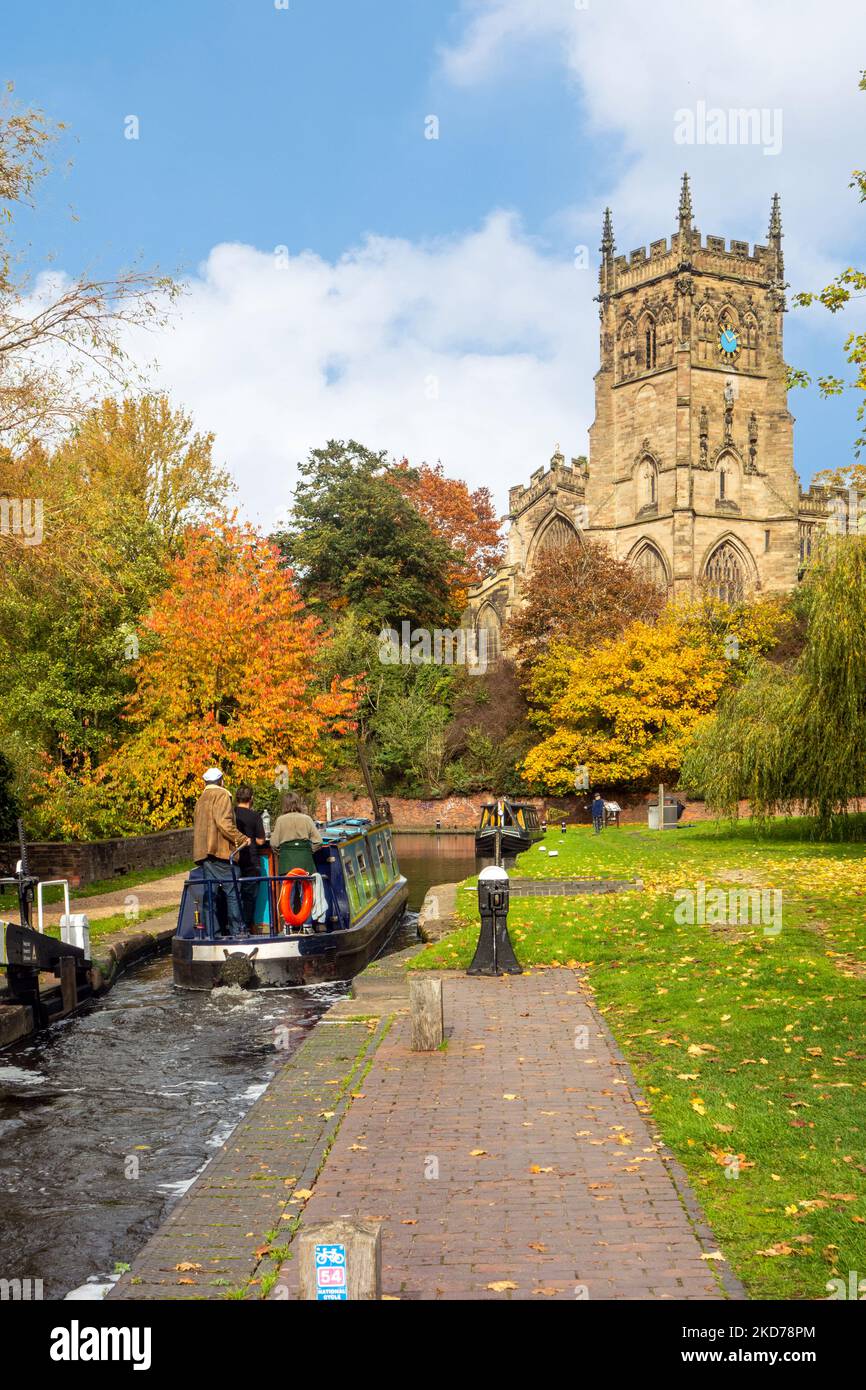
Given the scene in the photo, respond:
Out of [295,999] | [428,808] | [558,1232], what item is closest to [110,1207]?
[558,1232]

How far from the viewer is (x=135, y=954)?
15.0 meters

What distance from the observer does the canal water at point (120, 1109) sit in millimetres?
5988

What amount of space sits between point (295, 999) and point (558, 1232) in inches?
304

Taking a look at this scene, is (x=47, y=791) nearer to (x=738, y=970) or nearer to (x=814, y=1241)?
(x=738, y=970)

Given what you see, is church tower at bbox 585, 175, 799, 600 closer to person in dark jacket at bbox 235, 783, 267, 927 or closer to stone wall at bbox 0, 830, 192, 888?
stone wall at bbox 0, 830, 192, 888

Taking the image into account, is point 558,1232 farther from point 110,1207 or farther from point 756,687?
point 756,687

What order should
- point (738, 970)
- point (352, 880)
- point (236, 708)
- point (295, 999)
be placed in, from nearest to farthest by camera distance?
point (738, 970) < point (295, 999) < point (352, 880) < point (236, 708)

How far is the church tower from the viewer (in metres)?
62.6

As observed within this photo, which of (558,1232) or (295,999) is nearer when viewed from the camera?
(558,1232)

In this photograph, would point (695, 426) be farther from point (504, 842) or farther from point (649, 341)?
point (504, 842)

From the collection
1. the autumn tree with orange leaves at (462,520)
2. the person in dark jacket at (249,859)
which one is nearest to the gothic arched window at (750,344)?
the autumn tree with orange leaves at (462,520)

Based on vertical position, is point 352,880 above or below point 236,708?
below

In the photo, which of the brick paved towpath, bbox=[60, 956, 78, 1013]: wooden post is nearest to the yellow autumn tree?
bbox=[60, 956, 78, 1013]: wooden post
